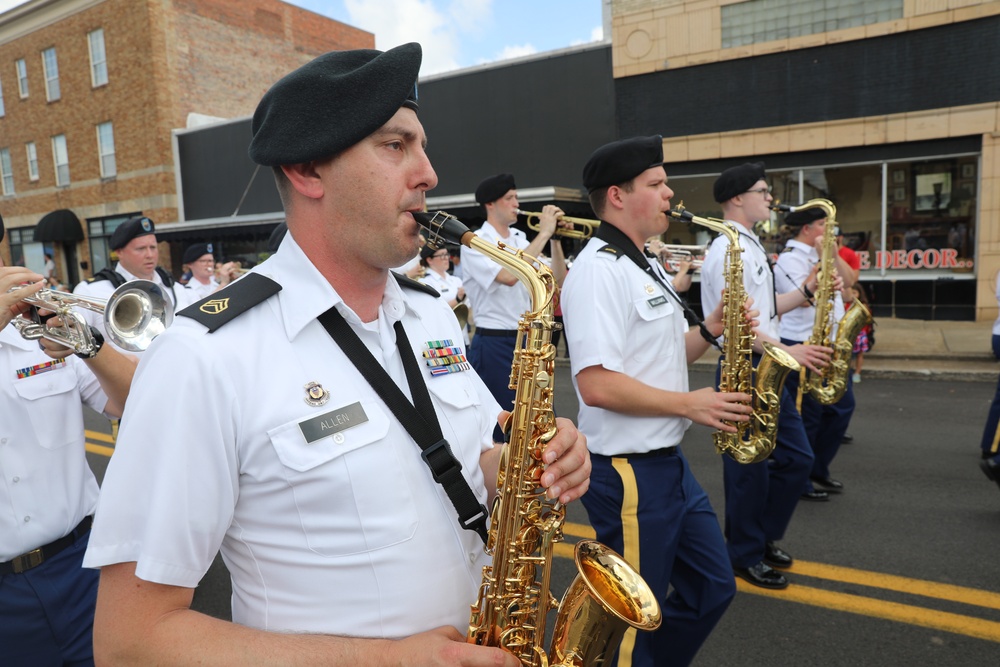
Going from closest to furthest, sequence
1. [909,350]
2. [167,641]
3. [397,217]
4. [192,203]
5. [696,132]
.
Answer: [167,641]
[397,217]
[909,350]
[696,132]
[192,203]

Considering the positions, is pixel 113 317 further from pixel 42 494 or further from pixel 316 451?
pixel 316 451

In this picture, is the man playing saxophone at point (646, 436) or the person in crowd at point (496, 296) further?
the person in crowd at point (496, 296)

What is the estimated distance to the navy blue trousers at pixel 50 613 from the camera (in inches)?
95.2

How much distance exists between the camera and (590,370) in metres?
3.20

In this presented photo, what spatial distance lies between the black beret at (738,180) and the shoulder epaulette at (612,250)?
2392 millimetres

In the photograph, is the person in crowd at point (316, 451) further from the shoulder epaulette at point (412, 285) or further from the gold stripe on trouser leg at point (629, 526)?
the gold stripe on trouser leg at point (629, 526)

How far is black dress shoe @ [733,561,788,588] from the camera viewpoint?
431cm

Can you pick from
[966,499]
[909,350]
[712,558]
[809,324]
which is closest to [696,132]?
[909,350]

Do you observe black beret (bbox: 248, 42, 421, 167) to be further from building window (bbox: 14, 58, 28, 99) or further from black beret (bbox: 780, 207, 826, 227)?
building window (bbox: 14, 58, 28, 99)

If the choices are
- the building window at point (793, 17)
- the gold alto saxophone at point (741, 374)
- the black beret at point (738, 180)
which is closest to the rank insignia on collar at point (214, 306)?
the gold alto saxophone at point (741, 374)

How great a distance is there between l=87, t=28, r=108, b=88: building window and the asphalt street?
80.1ft

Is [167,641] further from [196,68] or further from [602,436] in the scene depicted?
[196,68]

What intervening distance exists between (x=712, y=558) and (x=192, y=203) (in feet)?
86.7

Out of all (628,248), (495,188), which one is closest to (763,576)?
(628,248)
